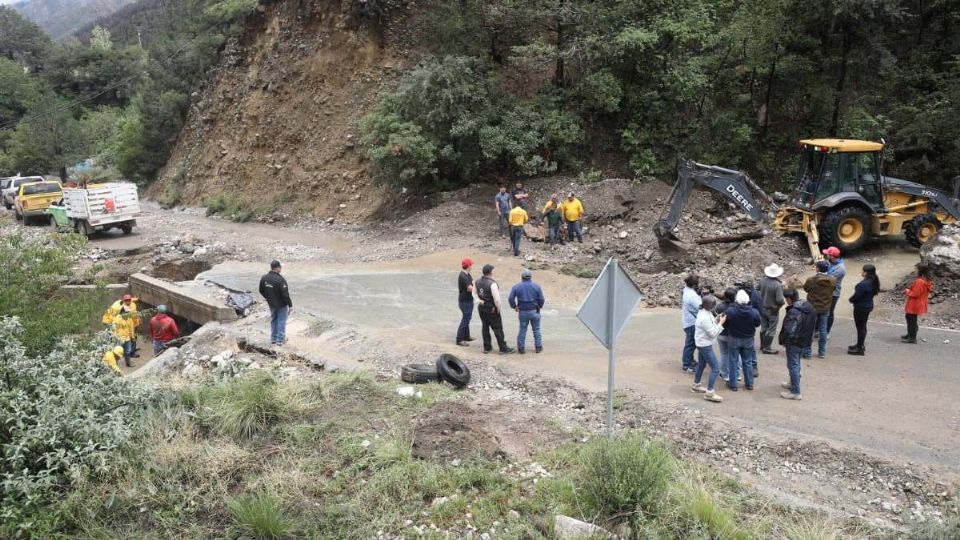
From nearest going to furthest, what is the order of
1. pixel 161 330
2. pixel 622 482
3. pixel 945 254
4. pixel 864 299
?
pixel 622 482 < pixel 864 299 < pixel 945 254 < pixel 161 330

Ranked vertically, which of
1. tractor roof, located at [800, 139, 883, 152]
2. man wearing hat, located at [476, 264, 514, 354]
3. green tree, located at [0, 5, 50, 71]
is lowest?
man wearing hat, located at [476, 264, 514, 354]

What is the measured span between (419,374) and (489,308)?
1829 mm

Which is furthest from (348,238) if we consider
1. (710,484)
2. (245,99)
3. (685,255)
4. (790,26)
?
(710,484)

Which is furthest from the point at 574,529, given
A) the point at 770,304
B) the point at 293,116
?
the point at 293,116

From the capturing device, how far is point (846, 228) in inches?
614

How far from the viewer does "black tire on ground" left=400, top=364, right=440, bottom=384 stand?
31.9 ft

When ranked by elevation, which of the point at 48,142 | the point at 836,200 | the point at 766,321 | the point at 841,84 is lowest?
the point at 766,321

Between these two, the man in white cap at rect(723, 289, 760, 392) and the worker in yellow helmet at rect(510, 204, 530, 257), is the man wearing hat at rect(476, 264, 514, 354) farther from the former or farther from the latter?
the worker in yellow helmet at rect(510, 204, 530, 257)

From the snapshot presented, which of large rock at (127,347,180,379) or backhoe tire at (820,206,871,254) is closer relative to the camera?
large rock at (127,347,180,379)

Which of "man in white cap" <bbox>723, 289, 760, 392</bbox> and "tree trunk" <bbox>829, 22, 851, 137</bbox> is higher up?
"tree trunk" <bbox>829, 22, 851, 137</bbox>

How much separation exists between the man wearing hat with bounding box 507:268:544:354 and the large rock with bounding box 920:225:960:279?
7771mm

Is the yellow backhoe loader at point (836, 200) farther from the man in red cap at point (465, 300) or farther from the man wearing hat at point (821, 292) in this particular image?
the man in red cap at point (465, 300)

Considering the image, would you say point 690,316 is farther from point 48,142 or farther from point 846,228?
point 48,142

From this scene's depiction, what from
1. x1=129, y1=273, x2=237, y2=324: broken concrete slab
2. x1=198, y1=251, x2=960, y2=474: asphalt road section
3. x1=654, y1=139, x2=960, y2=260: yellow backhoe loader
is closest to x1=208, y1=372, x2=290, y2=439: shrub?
x1=198, y1=251, x2=960, y2=474: asphalt road section
